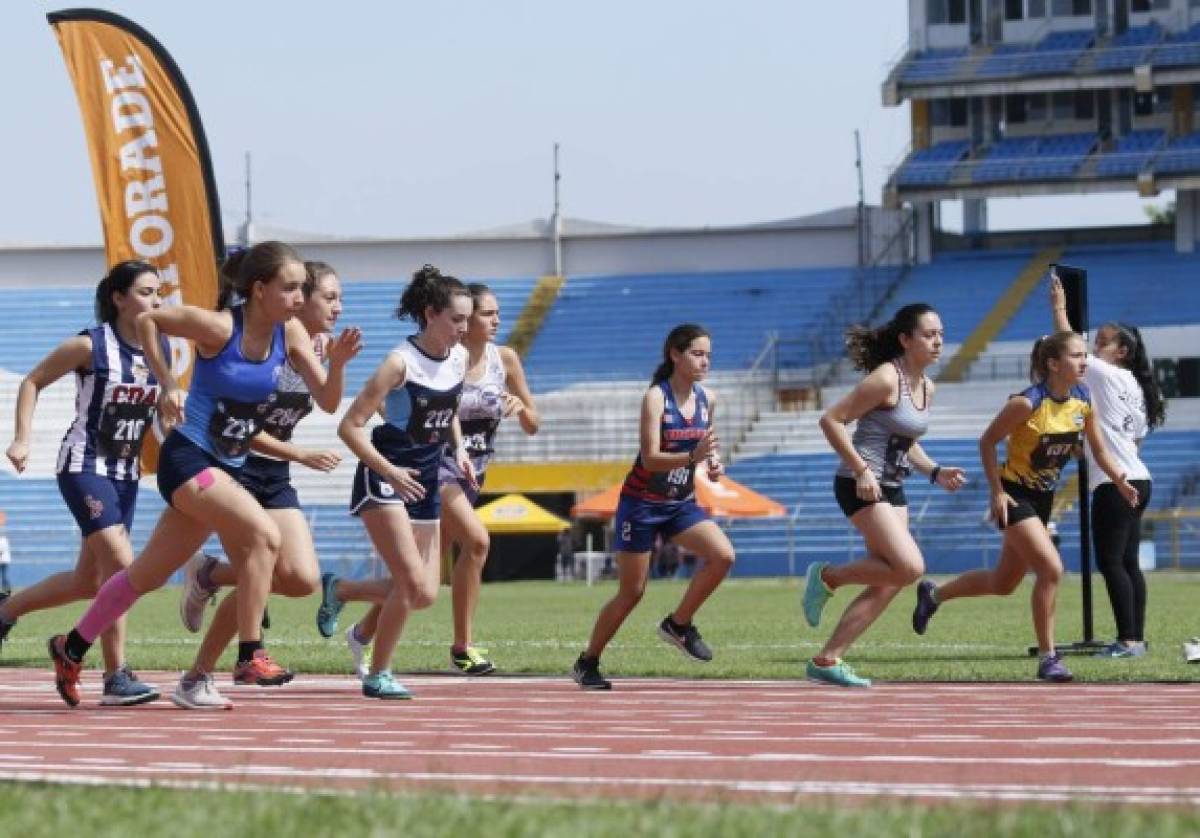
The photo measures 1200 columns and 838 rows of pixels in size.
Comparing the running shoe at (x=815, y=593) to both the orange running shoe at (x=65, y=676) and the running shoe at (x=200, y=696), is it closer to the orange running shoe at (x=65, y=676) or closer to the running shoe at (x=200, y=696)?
the running shoe at (x=200, y=696)

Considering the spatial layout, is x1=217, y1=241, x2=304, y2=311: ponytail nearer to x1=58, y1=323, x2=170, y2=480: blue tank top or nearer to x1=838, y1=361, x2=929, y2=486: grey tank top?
x1=58, y1=323, x2=170, y2=480: blue tank top

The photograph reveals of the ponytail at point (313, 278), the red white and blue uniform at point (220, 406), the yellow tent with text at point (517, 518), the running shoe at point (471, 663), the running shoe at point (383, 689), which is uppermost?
the ponytail at point (313, 278)

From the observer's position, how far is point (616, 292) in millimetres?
62062

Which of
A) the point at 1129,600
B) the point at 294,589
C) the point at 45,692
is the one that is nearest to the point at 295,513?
the point at 294,589

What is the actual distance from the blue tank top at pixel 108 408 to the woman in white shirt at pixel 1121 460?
5.79m

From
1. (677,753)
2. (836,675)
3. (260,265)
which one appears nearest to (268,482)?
(260,265)

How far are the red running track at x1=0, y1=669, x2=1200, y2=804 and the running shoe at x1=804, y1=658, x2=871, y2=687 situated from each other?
0.15 meters

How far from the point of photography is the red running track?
6.67 m

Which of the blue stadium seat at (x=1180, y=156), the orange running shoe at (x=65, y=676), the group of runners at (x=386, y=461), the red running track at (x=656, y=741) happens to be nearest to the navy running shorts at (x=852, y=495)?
the group of runners at (x=386, y=461)

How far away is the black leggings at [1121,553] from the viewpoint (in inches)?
591

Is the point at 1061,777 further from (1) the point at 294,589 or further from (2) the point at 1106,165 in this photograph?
(2) the point at 1106,165

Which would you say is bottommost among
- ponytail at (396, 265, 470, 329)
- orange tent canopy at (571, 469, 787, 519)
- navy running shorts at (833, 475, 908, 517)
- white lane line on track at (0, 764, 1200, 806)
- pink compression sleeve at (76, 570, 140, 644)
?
orange tent canopy at (571, 469, 787, 519)

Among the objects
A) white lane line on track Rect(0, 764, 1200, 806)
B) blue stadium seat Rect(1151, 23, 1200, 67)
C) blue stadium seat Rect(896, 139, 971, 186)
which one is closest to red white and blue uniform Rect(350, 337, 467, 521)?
white lane line on track Rect(0, 764, 1200, 806)

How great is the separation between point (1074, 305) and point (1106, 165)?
147 feet
